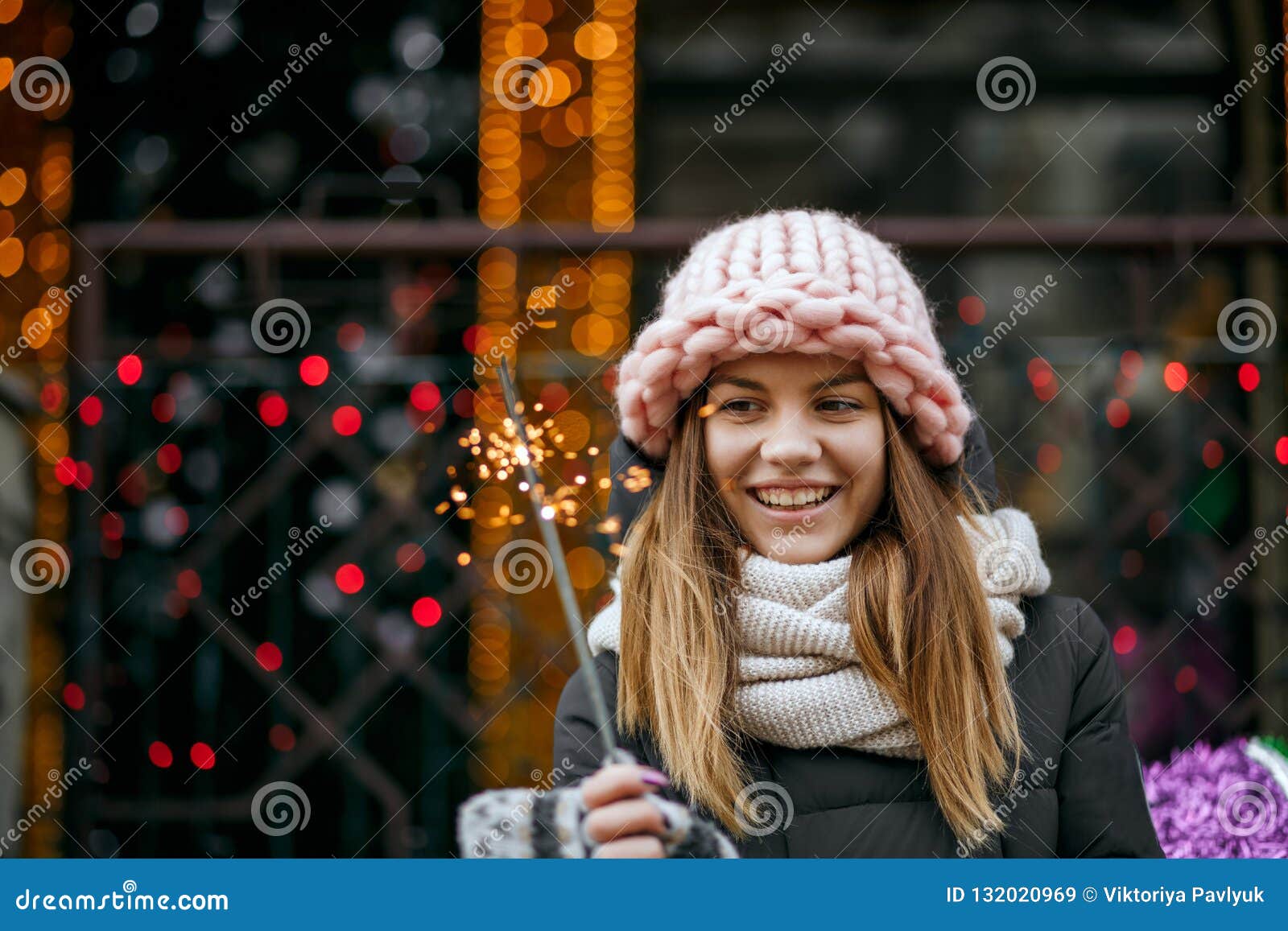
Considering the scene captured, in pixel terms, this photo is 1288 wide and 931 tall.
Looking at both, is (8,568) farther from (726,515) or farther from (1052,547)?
(1052,547)

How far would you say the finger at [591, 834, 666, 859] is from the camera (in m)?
1.29

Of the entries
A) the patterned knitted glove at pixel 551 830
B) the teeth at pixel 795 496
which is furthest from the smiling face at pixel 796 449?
the patterned knitted glove at pixel 551 830

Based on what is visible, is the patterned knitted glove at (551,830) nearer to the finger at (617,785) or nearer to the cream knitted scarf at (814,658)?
the finger at (617,785)

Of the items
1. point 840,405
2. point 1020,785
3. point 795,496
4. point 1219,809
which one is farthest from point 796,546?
point 1219,809

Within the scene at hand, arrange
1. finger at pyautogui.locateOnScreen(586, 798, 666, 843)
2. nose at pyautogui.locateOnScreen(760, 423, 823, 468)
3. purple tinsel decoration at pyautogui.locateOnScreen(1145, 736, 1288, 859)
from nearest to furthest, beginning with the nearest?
1. finger at pyautogui.locateOnScreen(586, 798, 666, 843)
2. nose at pyautogui.locateOnScreen(760, 423, 823, 468)
3. purple tinsel decoration at pyautogui.locateOnScreen(1145, 736, 1288, 859)

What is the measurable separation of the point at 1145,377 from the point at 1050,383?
0.25m

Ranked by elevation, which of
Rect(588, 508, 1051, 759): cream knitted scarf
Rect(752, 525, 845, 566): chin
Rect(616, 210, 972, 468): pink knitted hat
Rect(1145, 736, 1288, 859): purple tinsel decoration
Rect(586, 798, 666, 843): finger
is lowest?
Rect(1145, 736, 1288, 859): purple tinsel decoration

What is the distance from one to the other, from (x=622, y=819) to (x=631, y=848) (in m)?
0.04

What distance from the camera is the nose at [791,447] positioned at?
148 cm

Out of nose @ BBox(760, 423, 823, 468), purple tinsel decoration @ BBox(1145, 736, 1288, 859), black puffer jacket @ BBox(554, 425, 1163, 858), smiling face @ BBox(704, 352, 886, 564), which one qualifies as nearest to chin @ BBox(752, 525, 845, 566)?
smiling face @ BBox(704, 352, 886, 564)

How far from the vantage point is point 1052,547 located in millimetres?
3330

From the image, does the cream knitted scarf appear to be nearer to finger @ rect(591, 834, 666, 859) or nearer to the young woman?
the young woman

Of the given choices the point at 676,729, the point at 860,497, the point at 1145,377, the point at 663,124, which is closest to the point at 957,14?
the point at 663,124

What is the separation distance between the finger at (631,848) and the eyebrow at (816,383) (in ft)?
1.86
